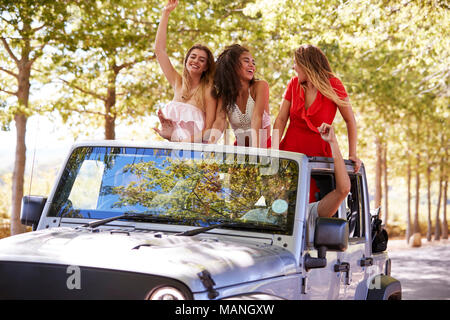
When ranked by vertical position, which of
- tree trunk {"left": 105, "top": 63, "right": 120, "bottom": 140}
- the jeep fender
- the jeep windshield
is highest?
tree trunk {"left": 105, "top": 63, "right": 120, "bottom": 140}

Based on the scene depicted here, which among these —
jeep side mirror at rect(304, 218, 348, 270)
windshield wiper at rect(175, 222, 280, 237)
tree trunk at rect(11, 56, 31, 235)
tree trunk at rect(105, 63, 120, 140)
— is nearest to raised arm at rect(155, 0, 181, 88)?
windshield wiper at rect(175, 222, 280, 237)

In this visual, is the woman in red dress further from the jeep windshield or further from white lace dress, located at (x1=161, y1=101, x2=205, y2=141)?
the jeep windshield

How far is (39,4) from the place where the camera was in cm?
1394

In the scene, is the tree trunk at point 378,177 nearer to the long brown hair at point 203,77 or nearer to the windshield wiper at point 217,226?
the long brown hair at point 203,77

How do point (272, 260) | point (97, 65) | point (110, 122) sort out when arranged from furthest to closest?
1. point (110, 122)
2. point (97, 65)
3. point (272, 260)

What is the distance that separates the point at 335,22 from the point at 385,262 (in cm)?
932

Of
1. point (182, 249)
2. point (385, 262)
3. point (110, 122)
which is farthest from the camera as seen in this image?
point (110, 122)

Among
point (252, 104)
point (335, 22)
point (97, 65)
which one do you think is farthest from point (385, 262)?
point (97, 65)

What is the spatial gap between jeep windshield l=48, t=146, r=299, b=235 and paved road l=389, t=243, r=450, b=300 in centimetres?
976

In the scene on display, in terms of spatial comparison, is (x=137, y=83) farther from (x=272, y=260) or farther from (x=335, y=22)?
(x=272, y=260)

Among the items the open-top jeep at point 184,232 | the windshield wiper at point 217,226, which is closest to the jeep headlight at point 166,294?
the open-top jeep at point 184,232

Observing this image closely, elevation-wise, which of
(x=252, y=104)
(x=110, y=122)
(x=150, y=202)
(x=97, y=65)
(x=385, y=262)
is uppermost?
(x=97, y=65)

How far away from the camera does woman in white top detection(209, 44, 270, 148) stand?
5.87m

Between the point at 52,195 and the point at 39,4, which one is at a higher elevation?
the point at 39,4
